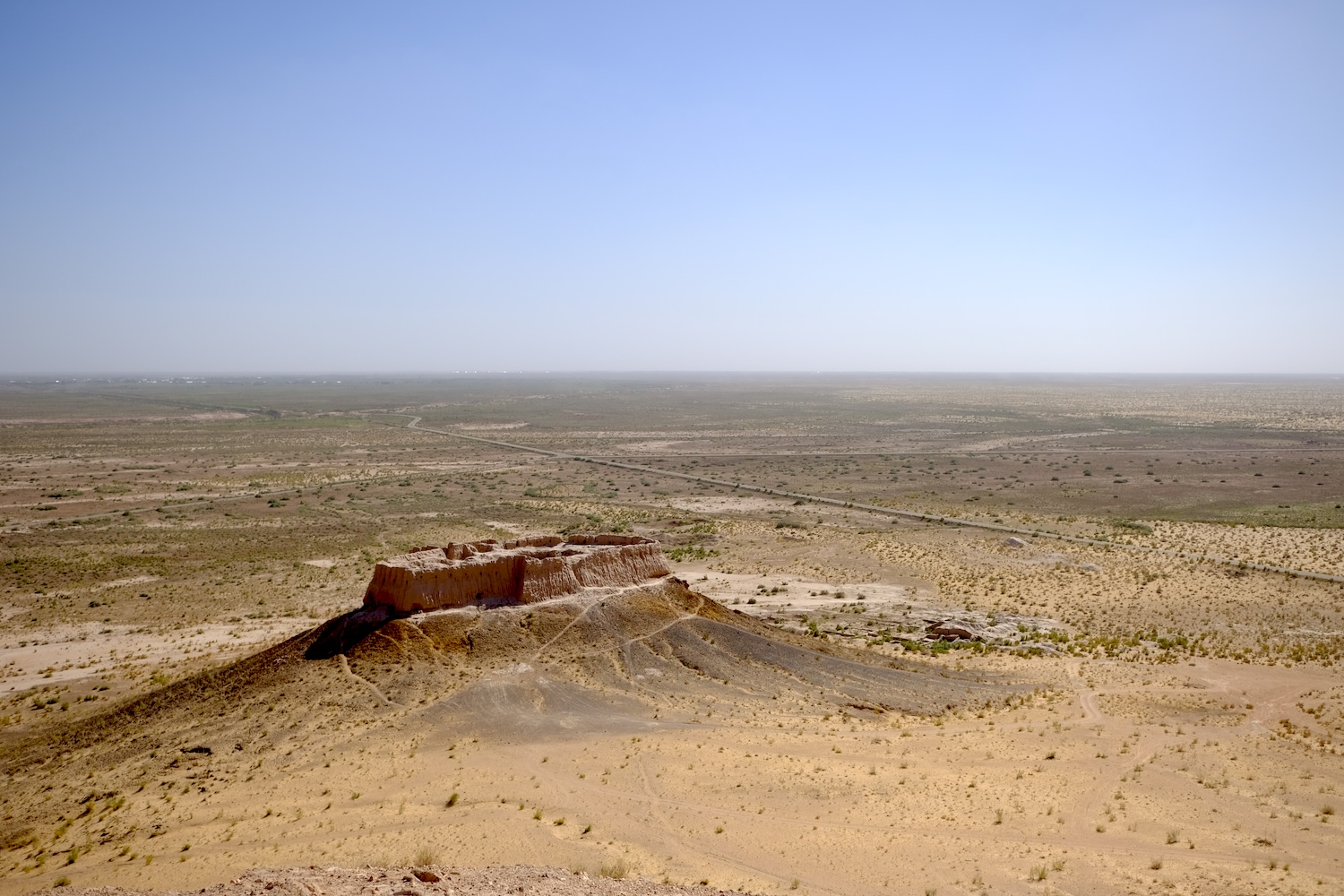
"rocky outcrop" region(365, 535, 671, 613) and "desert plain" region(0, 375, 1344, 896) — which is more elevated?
"rocky outcrop" region(365, 535, 671, 613)

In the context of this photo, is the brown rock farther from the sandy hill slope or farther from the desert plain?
the sandy hill slope

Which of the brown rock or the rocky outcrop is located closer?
the rocky outcrop

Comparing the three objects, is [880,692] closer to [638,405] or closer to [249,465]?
[249,465]

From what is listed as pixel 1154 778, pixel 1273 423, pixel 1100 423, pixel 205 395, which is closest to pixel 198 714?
pixel 1154 778

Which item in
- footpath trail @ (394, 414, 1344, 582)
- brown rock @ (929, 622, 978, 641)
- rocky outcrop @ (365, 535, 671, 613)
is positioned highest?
rocky outcrop @ (365, 535, 671, 613)

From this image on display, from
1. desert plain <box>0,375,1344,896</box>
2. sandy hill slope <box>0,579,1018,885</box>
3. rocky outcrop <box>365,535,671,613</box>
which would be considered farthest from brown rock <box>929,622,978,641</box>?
rocky outcrop <box>365,535,671,613</box>

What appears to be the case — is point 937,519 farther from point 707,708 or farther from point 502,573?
point 502,573

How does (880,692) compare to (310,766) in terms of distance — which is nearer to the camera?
(310,766)

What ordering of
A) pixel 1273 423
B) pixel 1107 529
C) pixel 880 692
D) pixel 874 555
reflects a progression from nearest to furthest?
pixel 880 692 < pixel 874 555 < pixel 1107 529 < pixel 1273 423
